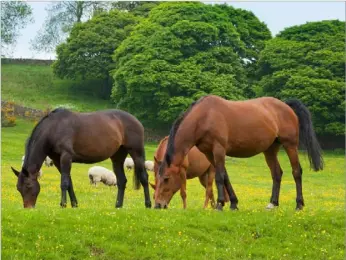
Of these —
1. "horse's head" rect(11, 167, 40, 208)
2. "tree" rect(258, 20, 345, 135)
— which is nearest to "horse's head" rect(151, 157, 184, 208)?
"horse's head" rect(11, 167, 40, 208)

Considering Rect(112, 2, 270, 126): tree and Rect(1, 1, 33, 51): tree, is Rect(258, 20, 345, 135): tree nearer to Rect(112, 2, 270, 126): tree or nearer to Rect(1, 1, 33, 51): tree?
Rect(112, 2, 270, 126): tree

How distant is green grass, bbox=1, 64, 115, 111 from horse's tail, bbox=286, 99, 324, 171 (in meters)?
52.0

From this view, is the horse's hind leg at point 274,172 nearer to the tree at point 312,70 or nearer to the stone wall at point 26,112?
the tree at point 312,70

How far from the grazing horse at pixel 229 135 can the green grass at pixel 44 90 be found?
2067 inches

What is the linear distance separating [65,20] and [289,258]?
277 feet

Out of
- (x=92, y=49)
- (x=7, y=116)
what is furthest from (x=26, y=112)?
(x=92, y=49)

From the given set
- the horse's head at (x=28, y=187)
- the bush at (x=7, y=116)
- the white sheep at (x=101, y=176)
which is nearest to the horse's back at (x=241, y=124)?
the horse's head at (x=28, y=187)

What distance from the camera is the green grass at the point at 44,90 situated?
232ft

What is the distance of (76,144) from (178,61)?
45.5 m

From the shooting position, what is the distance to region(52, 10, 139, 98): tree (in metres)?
74.4

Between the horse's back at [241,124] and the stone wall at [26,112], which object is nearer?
the horse's back at [241,124]

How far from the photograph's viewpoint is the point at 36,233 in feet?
42.0

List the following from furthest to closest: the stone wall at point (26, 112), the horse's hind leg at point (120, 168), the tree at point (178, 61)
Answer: the stone wall at point (26, 112) → the tree at point (178, 61) → the horse's hind leg at point (120, 168)

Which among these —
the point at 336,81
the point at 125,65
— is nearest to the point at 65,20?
the point at 125,65
